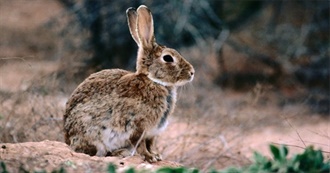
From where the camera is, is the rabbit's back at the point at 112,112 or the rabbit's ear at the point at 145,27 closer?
the rabbit's back at the point at 112,112

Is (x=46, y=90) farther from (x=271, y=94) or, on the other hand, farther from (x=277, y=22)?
(x=277, y=22)

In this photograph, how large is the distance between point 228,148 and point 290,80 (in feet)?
15.5

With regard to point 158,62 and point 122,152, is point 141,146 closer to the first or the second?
point 122,152

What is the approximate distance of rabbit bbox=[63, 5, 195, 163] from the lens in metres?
6.54

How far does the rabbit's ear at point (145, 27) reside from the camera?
6996 mm

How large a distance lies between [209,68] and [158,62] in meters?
5.84

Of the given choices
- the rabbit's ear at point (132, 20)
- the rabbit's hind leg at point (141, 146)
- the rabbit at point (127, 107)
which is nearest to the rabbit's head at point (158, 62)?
the rabbit at point (127, 107)

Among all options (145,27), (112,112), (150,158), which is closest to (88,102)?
(112,112)

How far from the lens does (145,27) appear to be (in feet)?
23.2

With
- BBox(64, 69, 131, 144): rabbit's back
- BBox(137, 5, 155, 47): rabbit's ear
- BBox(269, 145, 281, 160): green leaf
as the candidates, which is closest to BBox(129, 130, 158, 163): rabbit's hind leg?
Answer: BBox(64, 69, 131, 144): rabbit's back

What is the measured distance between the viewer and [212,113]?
10.1 metres

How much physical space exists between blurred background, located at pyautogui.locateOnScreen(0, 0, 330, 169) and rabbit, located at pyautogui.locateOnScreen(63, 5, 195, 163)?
103cm

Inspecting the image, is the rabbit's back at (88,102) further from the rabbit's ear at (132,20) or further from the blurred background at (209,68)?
the blurred background at (209,68)

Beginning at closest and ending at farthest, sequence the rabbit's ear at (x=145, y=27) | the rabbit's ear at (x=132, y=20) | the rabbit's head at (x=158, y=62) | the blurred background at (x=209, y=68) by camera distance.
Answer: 1. the rabbit's head at (x=158, y=62)
2. the rabbit's ear at (x=145, y=27)
3. the rabbit's ear at (x=132, y=20)
4. the blurred background at (x=209, y=68)
